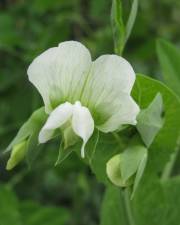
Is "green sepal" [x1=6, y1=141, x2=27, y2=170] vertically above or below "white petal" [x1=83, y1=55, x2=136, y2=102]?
below

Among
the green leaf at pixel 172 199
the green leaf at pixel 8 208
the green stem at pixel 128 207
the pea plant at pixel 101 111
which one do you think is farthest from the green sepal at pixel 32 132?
the green leaf at pixel 8 208

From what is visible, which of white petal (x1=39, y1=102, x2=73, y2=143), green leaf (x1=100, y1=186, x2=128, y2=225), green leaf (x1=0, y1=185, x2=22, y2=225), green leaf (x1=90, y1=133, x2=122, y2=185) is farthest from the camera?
green leaf (x1=0, y1=185, x2=22, y2=225)

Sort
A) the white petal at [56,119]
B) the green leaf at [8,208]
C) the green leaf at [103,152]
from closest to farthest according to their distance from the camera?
the white petal at [56,119]
the green leaf at [103,152]
the green leaf at [8,208]

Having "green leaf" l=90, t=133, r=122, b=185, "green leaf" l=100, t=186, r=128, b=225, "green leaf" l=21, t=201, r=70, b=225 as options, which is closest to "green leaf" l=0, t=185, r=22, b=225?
"green leaf" l=21, t=201, r=70, b=225

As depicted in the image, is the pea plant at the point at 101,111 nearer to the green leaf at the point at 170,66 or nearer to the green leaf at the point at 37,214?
the green leaf at the point at 170,66

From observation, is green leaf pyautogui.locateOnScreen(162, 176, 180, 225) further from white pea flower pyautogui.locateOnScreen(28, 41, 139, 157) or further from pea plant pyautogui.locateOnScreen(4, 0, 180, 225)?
white pea flower pyautogui.locateOnScreen(28, 41, 139, 157)

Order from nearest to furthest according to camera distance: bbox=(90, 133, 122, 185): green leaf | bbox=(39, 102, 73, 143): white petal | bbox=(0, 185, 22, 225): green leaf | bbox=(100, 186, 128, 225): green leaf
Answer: bbox=(39, 102, 73, 143): white petal → bbox=(90, 133, 122, 185): green leaf → bbox=(100, 186, 128, 225): green leaf → bbox=(0, 185, 22, 225): green leaf

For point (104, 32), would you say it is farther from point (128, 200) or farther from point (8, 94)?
point (128, 200)

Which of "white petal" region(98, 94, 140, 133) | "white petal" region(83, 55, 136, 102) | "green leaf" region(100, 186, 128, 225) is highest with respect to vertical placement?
"white petal" region(83, 55, 136, 102)
